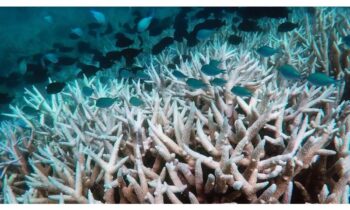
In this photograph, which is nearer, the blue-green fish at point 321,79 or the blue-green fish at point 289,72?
the blue-green fish at point 321,79

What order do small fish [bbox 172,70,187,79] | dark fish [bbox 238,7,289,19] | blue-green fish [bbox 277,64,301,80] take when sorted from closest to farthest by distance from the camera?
blue-green fish [bbox 277,64,301,80] < small fish [bbox 172,70,187,79] < dark fish [bbox 238,7,289,19]

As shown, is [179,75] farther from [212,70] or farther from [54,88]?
[54,88]

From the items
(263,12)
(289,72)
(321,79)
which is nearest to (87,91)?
(289,72)

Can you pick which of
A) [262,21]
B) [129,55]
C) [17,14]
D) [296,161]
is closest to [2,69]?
[129,55]

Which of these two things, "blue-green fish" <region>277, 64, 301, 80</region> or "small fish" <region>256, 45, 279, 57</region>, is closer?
"blue-green fish" <region>277, 64, 301, 80</region>

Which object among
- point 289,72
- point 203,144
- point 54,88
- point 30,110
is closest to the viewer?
point 203,144

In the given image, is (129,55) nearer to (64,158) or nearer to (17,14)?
(64,158)

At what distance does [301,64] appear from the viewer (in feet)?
12.0

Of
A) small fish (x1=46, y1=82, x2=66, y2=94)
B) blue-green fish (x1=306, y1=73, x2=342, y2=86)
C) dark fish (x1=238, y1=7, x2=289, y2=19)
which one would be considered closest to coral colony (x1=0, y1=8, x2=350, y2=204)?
blue-green fish (x1=306, y1=73, x2=342, y2=86)

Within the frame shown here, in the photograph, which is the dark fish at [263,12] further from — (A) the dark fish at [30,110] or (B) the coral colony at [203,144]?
(A) the dark fish at [30,110]

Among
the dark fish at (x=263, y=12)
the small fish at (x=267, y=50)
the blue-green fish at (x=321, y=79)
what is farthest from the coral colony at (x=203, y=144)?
the dark fish at (x=263, y=12)

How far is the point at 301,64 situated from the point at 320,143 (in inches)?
74.2

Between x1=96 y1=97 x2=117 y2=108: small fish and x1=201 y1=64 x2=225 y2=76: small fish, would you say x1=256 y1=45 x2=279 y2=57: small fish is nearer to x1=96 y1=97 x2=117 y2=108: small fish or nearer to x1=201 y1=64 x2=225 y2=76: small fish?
x1=201 y1=64 x2=225 y2=76: small fish

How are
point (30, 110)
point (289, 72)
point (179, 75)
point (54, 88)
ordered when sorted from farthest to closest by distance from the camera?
point (54, 88) → point (30, 110) → point (179, 75) → point (289, 72)
